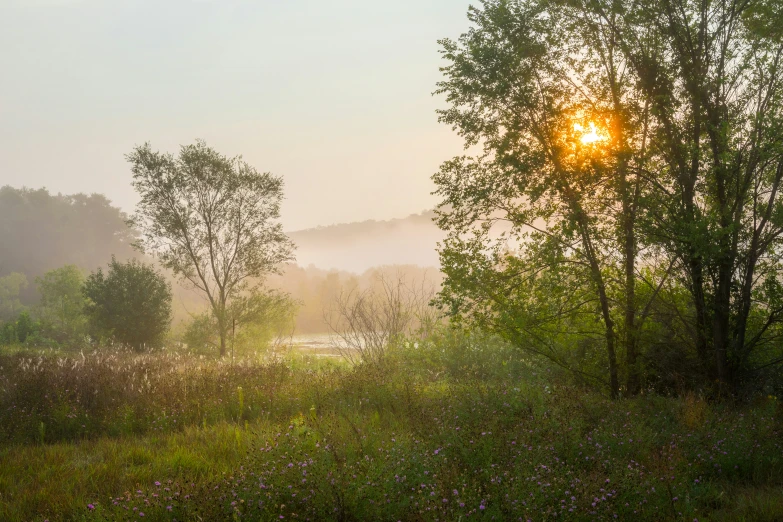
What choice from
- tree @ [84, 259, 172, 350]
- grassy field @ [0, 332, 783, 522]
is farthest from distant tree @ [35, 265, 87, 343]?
grassy field @ [0, 332, 783, 522]

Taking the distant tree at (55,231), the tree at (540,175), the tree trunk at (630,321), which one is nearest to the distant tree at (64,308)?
the tree at (540,175)

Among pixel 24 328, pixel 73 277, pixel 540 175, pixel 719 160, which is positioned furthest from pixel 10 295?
pixel 719 160

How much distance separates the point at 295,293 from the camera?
66.2 meters

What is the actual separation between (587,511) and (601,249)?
620 cm

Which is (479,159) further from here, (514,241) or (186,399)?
(186,399)

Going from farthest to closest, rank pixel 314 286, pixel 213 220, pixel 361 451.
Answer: pixel 314 286 < pixel 213 220 < pixel 361 451

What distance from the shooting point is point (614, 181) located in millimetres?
9539

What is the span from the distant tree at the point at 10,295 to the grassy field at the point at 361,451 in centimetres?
5752

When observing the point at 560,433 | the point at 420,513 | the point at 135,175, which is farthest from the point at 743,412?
the point at 135,175

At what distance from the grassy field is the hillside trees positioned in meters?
1.62

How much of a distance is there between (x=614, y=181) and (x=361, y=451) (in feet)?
21.6

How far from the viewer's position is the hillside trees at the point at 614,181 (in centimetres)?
959

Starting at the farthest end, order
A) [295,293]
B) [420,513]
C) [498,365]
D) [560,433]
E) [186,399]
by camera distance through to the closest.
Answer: [295,293]
[498,365]
[186,399]
[560,433]
[420,513]

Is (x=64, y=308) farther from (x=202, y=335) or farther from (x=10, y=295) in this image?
(x=10, y=295)
